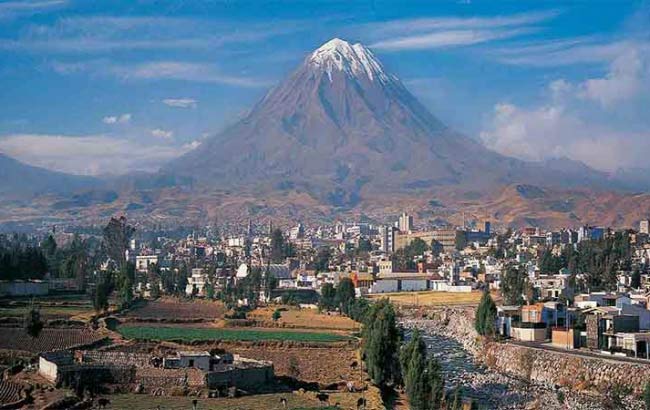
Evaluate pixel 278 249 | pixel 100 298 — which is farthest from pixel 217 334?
pixel 278 249

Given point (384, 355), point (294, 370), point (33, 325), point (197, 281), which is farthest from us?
point (197, 281)

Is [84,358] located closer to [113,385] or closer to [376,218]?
[113,385]

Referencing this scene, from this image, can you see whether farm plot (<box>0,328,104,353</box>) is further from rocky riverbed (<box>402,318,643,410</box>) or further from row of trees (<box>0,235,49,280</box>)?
row of trees (<box>0,235,49,280</box>)

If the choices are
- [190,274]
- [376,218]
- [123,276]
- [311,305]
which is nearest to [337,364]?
[123,276]

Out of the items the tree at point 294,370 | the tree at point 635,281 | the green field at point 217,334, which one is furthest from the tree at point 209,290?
the tree at point 294,370

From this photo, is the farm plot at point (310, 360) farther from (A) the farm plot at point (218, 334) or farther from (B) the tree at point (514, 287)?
(B) the tree at point (514, 287)

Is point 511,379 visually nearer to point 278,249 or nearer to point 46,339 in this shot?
point 46,339

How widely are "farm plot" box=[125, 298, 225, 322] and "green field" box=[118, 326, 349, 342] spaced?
4378 millimetres

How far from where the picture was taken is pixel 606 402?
2634 cm

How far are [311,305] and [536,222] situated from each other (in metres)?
89.9

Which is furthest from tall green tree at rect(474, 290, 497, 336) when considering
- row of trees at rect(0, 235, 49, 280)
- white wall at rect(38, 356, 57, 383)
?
row of trees at rect(0, 235, 49, 280)

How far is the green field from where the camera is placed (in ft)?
122

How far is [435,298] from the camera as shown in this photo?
62.0 metres

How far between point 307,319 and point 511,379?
18791 mm
